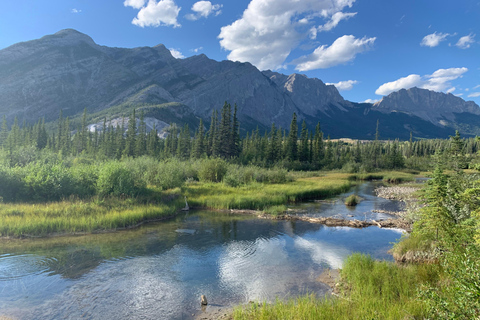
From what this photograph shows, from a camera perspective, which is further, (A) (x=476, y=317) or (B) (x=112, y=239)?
(B) (x=112, y=239)

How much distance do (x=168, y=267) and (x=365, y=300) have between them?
28.6 ft

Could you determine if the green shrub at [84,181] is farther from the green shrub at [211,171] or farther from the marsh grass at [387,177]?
the marsh grass at [387,177]

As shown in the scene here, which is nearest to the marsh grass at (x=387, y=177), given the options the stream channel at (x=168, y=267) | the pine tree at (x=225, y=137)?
the pine tree at (x=225, y=137)

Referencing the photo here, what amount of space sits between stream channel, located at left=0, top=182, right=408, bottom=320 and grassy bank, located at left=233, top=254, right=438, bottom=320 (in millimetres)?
1455

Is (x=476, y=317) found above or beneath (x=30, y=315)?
above

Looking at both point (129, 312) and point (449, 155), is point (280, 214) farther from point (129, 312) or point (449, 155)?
point (129, 312)

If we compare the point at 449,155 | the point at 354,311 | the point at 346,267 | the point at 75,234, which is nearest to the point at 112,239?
the point at 75,234

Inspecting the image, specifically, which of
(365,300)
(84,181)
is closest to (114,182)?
(84,181)

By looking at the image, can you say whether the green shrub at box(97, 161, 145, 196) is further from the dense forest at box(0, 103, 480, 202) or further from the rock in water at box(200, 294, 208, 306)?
the rock in water at box(200, 294, 208, 306)

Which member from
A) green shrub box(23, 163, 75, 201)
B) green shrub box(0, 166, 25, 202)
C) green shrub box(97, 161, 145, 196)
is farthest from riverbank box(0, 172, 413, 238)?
green shrub box(0, 166, 25, 202)

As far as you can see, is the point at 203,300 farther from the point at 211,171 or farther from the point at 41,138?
the point at 41,138

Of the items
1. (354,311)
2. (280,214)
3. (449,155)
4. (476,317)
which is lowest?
(280,214)

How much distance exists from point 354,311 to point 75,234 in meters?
17.0

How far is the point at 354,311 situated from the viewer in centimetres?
710
